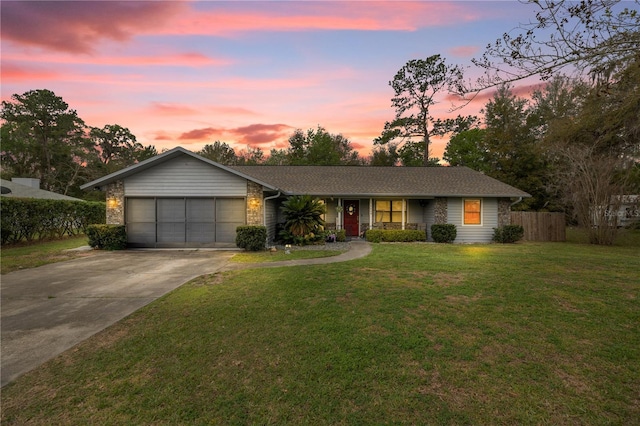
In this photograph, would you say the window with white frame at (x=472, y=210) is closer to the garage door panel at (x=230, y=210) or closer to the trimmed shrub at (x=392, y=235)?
the trimmed shrub at (x=392, y=235)

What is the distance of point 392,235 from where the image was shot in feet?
50.0

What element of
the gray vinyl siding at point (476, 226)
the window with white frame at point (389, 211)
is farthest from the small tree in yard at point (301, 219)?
the gray vinyl siding at point (476, 226)

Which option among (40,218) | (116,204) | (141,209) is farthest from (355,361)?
(40,218)

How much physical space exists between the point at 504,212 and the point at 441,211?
3.47 meters

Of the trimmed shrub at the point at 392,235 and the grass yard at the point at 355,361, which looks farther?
the trimmed shrub at the point at 392,235

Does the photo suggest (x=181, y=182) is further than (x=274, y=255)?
Yes

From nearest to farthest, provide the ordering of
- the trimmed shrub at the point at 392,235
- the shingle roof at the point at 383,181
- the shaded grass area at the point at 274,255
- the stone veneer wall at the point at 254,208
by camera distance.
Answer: the shaded grass area at the point at 274,255
the stone veneer wall at the point at 254,208
the trimmed shrub at the point at 392,235
the shingle roof at the point at 383,181

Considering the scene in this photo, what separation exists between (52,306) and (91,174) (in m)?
45.0

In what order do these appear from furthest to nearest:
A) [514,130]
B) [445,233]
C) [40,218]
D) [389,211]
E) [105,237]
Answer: [514,130] < [389,211] < [445,233] < [40,218] < [105,237]

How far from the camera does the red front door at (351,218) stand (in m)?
17.4

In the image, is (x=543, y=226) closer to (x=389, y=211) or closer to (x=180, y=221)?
(x=389, y=211)

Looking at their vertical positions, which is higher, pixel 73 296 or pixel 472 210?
pixel 472 210

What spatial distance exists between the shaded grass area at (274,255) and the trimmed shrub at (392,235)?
13.5 feet

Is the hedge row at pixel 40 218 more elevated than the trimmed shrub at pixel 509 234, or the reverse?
the hedge row at pixel 40 218
